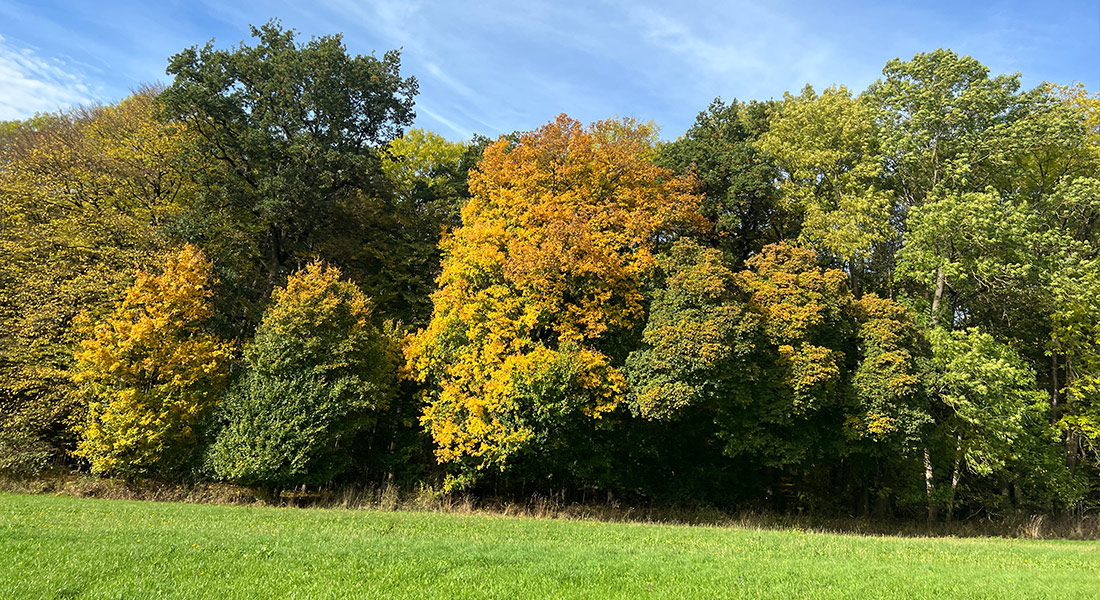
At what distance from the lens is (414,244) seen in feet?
93.8

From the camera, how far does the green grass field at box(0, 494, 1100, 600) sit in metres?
7.11

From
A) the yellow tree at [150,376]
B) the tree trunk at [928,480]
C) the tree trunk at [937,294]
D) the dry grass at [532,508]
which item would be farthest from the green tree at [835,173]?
the yellow tree at [150,376]

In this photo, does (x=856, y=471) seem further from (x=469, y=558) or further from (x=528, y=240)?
(x=469, y=558)

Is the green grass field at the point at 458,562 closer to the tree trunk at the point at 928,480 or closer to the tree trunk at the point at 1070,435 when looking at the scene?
the tree trunk at the point at 928,480

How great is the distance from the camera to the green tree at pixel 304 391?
1919 centimetres

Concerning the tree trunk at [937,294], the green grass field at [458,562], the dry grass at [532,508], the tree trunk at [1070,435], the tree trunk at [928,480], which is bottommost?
the dry grass at [532,508]

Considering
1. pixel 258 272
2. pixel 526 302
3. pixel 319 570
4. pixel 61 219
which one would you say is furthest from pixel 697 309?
pixel 61 219

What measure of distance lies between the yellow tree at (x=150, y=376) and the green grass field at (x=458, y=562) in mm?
5773

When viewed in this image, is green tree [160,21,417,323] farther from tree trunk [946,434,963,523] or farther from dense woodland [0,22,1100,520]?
tree trunk [946,434,963,523]

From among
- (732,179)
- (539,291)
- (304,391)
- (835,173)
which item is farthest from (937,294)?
(304,391)

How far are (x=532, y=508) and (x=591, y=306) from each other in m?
8.31

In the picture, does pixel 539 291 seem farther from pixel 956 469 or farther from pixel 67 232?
pixel 67 232

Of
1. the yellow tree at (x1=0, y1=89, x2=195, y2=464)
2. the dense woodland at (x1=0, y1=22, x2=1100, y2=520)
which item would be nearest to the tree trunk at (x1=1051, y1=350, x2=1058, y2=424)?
the dense woodland at (x1=0, y1=22, x2=1100, y2=520)

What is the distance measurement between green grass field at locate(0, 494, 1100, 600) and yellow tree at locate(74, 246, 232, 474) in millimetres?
5773
